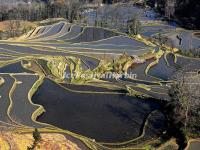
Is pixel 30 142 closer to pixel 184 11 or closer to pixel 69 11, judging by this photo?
pixel 69 11

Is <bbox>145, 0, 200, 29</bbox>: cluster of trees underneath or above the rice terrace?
above

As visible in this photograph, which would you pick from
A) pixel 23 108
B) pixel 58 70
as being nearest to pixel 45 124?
pixel 23 108

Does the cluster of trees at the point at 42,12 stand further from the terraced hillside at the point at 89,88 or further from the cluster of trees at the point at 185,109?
the cluster of trees at the point at 185,109

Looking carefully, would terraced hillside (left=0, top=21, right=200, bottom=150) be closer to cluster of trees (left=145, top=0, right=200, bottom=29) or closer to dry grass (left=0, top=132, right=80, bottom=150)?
dry grass (left=0, top=132, right=80, bottom=150)

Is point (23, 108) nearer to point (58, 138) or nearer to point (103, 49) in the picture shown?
point (58, 138)

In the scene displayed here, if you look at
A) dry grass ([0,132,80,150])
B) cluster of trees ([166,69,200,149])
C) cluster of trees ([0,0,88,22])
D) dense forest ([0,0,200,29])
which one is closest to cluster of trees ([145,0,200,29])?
dense forest ([0,0,200,29])

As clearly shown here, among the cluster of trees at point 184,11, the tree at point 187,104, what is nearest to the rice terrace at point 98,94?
the tree at point 187,104

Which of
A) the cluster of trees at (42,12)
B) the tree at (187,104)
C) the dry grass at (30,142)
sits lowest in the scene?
the dry grass at (30,142)

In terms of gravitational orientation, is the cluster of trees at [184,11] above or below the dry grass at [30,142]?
above

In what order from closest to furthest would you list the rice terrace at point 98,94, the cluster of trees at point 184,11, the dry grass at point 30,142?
the dry grass at point 30,142 < the rice terrace at point 98,94 < the cluster of trees at point 184,11
